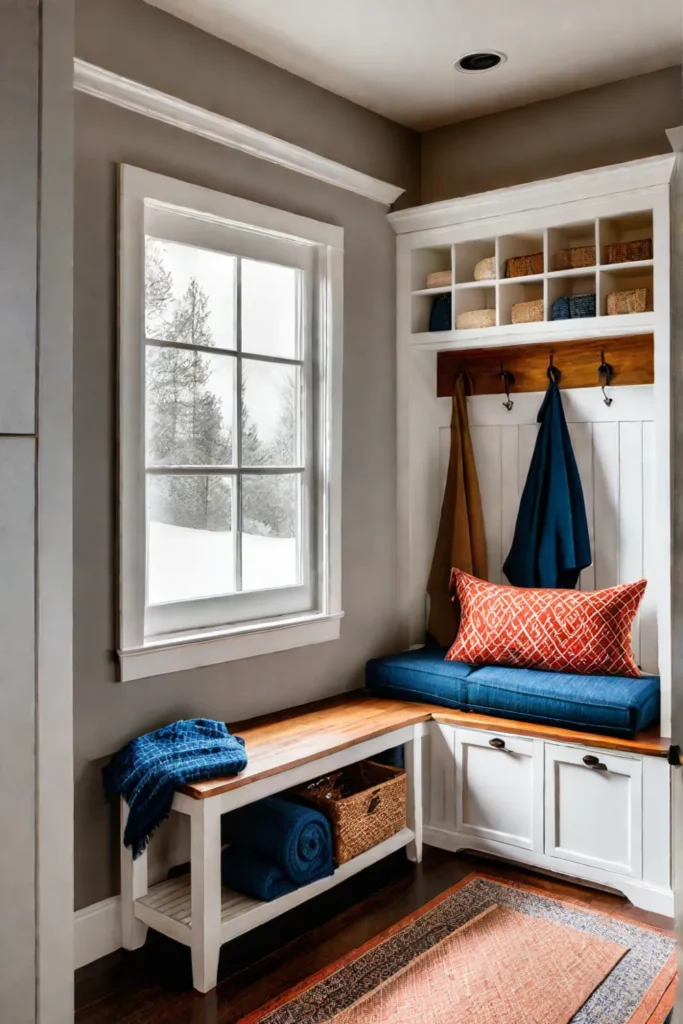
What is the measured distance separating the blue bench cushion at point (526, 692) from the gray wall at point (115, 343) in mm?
238

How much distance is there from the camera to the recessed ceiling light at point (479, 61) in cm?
302

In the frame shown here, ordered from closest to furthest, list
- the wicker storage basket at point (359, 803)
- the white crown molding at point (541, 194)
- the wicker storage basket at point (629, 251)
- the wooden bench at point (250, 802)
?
the wooden bench at point (250, 802)
the wicker storage basket at point (359, 803)
the white crown molding at point (541, 194)
the wicker storage basket at point (629, 251)

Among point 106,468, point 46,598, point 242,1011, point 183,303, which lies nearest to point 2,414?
point 46,598

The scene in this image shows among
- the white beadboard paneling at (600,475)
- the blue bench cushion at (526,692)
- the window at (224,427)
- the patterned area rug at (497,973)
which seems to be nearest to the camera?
the patterned area rug at (497,973)

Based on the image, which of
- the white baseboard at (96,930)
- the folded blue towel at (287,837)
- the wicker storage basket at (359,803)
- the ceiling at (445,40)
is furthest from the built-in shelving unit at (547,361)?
the white baseboard at (96,930)

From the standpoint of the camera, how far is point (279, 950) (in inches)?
99.0

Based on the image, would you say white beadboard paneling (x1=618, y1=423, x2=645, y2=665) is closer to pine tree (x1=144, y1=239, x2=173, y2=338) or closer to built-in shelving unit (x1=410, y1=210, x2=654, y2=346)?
built-in shelving unit (x1=410, y1=210, x2=654, y2=346)

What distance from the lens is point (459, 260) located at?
11.5 feet

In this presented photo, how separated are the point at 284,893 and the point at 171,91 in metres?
2.42

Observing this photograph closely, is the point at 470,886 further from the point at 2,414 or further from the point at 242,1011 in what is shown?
the point at 2,414

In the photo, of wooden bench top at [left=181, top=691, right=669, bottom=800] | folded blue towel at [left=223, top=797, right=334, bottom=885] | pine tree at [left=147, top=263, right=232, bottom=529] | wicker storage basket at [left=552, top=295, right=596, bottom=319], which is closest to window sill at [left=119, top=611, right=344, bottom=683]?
wooden bench top at [left=181, top=691, right=669, bottom=800]

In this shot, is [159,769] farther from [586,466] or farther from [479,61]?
[479,61]

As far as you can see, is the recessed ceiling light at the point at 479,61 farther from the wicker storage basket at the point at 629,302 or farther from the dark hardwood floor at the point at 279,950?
the dark hardwood floor at the point at 279,950

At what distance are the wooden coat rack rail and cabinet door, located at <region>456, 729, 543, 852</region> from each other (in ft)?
4.62
